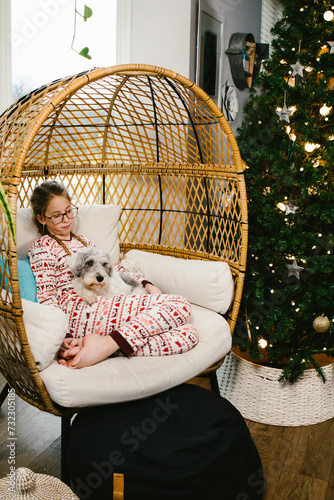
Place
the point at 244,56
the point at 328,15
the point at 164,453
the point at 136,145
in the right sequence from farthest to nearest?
the point at 244,56, the point at 136,145, the point at 328,15, the point at 164,453

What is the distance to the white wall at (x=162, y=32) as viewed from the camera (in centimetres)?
266

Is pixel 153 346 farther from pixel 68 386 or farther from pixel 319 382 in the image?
pixel 319 382

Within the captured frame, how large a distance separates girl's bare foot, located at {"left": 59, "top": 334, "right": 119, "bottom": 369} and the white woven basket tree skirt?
0.75 m

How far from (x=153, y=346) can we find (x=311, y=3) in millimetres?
1550

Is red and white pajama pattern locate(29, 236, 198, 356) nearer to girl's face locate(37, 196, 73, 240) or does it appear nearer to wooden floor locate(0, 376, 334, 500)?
girl's face locate(37, 196, 73, 240)

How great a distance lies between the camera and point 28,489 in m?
1.01

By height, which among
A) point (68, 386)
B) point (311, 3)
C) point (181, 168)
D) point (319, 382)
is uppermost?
point (311, 3)

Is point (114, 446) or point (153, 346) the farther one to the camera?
point (153, 346)

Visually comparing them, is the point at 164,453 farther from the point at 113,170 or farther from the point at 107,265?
the point at 113,170

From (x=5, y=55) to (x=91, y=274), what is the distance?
1436mm

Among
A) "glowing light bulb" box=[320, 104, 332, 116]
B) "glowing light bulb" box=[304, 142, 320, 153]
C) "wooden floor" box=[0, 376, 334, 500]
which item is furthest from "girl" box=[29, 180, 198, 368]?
"glowing light bulb" box=[320, 104, 332, 116]

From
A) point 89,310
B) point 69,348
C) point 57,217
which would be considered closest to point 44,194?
point 57,217

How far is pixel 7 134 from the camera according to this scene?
1449 mm

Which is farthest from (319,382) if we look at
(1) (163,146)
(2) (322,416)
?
(1) (163,146)
